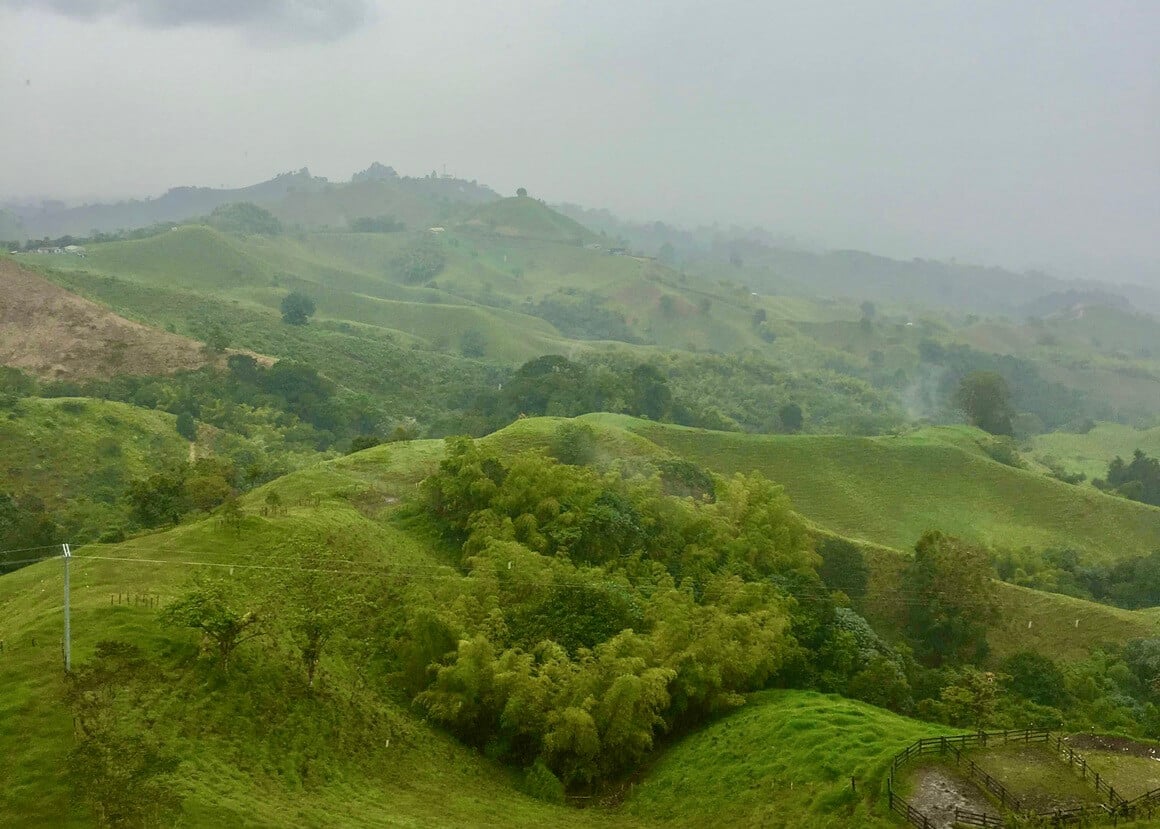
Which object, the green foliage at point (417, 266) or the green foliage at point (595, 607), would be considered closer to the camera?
the green foliage at point (595, 607)

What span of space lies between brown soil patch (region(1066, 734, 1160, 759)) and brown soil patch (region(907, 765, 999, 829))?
3.63 meters

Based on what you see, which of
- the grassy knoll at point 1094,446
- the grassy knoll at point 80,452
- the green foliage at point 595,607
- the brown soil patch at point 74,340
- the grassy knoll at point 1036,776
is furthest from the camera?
the grassy knoll at point 1094,446

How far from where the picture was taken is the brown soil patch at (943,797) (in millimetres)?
16297

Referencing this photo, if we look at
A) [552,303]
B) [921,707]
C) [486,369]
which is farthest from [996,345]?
[921,707]

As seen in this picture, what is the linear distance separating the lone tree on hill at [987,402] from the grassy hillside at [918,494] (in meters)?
26.4

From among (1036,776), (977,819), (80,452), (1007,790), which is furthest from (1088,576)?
(80,452)

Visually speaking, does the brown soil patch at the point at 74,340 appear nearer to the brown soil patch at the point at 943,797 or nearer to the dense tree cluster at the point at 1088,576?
the dense tree cluster at the point at 1088,576

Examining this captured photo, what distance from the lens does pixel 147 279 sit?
129 meters

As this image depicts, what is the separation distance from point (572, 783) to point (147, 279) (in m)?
128

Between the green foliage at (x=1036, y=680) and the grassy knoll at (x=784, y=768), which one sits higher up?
the grassy knoll at (x=784, y=768)

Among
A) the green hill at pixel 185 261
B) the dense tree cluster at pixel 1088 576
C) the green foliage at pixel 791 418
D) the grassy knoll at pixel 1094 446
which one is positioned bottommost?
the grassy knoll at pixel 1094 446

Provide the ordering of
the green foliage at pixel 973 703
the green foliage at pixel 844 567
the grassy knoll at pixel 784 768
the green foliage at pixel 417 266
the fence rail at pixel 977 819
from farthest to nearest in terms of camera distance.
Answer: the green foliage at pixel 417 266
the green foliage at pixel 844 567
the green foliage at pixel 973 703
the grassy knoll at pixel 784 768
the fence rail at pixel 977 819

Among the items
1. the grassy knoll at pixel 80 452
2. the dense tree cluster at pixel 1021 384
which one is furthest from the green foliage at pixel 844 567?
the dense tree cluster at pixel 1021 384

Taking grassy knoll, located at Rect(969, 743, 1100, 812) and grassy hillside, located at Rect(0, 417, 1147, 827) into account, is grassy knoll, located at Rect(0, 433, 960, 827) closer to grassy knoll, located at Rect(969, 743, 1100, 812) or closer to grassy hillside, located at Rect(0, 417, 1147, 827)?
grassy hillside, located at Rect(0, 417, 1147, 827)
